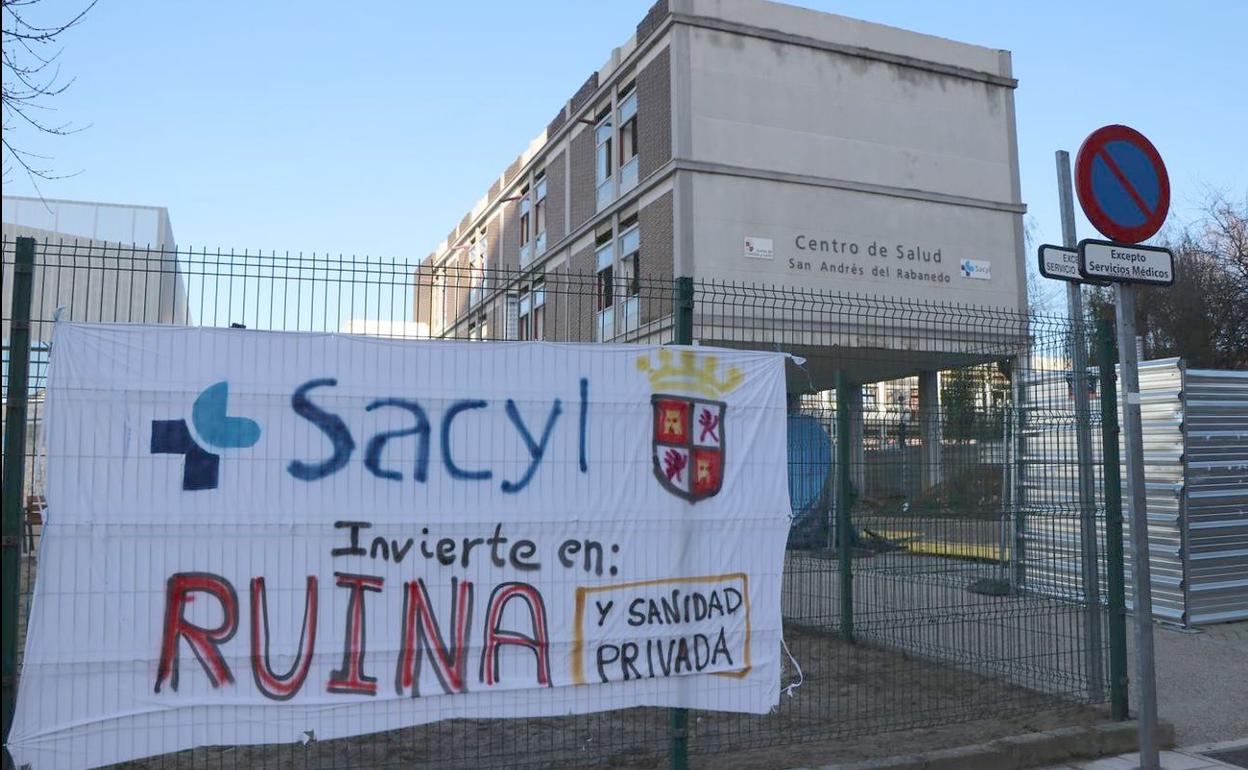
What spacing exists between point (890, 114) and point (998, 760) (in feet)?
70.7

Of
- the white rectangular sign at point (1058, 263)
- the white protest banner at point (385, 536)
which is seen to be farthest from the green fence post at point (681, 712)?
the white rectangular sign at point (1058, 263)

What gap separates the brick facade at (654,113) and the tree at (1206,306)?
462 inches

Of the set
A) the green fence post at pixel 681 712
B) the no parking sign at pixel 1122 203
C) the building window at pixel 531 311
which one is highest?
the no parking sign at pixel 1122 203

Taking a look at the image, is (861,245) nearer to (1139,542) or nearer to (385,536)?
(1139,542)

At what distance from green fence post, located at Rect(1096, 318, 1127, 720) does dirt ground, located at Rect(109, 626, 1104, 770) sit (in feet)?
1.62

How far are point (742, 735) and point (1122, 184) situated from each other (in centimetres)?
389

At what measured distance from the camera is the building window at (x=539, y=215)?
102ft

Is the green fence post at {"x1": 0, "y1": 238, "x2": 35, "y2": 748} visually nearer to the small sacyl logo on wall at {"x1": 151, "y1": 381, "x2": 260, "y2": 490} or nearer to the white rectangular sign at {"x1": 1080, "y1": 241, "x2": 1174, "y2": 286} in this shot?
the small sacyl logo on wall at {"x1": 151, "y1": 381, "x2": 260, "y2": 490}

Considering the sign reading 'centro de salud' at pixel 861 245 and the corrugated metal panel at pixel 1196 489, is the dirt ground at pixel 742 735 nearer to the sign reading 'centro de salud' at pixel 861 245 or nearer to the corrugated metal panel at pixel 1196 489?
the corrugated metal panel at pixel 1196 489

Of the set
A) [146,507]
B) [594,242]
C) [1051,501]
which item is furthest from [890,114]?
[146,507]

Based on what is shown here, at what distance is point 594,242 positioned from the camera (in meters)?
27.4

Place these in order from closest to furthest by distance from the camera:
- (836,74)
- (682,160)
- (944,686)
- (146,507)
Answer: (146,507) → (944,686) → (682,160) → (836,74)

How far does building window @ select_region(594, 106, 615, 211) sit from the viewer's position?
86.6 ft

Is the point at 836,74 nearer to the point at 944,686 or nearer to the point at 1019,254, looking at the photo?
the point at 1019,254
